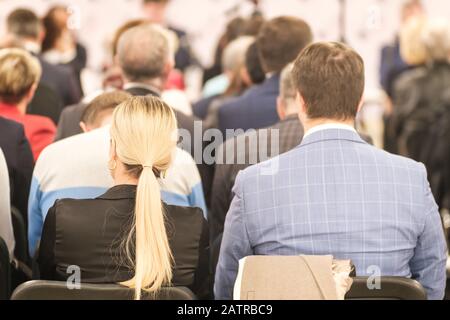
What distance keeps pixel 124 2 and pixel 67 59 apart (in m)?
4.13

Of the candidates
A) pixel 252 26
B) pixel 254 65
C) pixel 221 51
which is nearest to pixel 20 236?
pixel 254 65

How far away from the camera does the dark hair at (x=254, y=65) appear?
529cm

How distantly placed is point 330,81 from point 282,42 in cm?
186

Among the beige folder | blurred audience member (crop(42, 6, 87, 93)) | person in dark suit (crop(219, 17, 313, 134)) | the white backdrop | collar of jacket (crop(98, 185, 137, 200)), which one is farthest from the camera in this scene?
the white backdrop

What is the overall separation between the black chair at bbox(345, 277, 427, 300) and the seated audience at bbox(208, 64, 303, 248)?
1.24 meters

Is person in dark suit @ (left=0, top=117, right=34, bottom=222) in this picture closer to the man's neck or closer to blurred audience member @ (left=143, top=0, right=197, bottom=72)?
the man's neck

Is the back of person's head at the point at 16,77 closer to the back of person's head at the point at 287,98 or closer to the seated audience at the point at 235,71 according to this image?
the back of person's head at the point at 287,98

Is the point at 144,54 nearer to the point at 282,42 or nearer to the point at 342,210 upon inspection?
the point at 282,42

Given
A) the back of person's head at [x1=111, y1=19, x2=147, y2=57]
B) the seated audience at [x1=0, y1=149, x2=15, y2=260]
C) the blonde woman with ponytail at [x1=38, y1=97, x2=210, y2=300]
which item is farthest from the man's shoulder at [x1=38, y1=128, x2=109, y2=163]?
the back of person's head at [x1=111, y1=19, x2=147, y2=57]

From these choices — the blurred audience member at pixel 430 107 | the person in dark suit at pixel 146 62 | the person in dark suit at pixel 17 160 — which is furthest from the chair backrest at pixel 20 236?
the blurred audience member at pixel 430 107

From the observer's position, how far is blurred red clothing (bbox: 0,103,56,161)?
14.4 feet

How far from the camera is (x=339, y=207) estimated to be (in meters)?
2.76

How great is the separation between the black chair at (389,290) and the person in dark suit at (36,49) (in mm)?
3809
